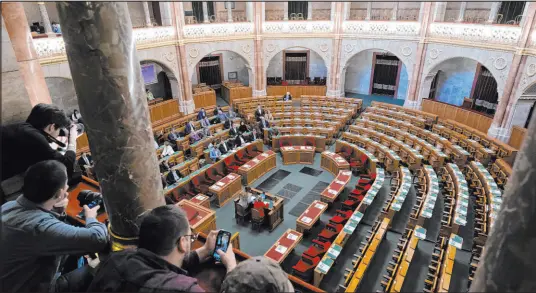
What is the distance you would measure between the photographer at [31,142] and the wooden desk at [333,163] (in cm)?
1055

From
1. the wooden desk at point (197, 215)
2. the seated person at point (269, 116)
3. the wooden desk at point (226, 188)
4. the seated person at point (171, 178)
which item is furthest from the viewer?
the seated person at point (269, 116)

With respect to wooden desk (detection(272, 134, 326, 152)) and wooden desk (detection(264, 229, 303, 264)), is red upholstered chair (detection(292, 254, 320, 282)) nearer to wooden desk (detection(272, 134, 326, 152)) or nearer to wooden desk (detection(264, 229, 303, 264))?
wooden desk (detection(264, 229, 303, 264))

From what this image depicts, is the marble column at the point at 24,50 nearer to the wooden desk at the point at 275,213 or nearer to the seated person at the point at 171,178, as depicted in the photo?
the seated person at the point at 171,178

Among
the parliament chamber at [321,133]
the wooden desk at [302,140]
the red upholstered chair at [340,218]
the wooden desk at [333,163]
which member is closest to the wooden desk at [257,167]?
the parliament chamber at [321,133]

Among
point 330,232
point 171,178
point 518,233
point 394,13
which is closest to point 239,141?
point 171,178

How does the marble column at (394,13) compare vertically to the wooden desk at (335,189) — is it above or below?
above

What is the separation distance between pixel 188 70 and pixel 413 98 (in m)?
13.1

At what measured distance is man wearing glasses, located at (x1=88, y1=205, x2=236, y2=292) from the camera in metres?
1.97

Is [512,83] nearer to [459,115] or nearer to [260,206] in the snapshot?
[459,115]

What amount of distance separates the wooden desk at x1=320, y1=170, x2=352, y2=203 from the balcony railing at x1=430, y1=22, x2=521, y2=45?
9593 millimetres

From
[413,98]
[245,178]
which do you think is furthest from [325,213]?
[413,98]

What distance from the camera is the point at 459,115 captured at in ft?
54.9

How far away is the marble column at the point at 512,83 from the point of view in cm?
1288

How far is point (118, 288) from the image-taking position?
77.9 inches
